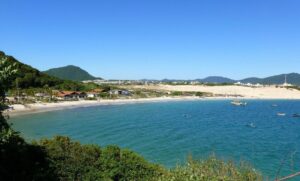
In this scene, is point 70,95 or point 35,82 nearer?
point 70,95

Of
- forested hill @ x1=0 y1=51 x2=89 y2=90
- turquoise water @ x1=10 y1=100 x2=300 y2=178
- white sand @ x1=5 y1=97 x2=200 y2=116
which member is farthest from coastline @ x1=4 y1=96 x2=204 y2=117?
forested hill @ x1=0 y1=51 x2=89 y2=90

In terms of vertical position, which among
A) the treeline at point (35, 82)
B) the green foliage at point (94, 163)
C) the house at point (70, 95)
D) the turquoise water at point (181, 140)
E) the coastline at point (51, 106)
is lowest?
the turquoise water at point (181, 140)

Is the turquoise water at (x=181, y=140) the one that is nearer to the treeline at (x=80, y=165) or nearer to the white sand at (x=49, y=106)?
the white sand at (x=49, y=106)

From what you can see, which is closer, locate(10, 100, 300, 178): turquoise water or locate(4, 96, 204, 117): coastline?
locate(10, 100, 300, 178): turquoise water

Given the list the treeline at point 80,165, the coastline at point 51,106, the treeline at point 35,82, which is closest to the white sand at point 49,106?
the coastline at point 51,106

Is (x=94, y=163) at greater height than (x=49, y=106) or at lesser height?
greater

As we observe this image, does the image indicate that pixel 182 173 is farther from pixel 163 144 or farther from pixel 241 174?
pixel 163 144

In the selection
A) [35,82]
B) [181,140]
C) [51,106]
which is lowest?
[181,140]

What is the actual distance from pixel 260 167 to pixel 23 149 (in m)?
29.0

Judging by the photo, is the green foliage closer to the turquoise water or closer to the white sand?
the turquoise water

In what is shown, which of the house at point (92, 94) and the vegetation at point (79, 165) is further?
the house at point (92, 94)

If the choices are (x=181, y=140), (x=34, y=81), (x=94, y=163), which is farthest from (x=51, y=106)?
(x=94, y=163)

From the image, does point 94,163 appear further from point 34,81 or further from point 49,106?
point 34,81

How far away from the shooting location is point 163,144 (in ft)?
181
